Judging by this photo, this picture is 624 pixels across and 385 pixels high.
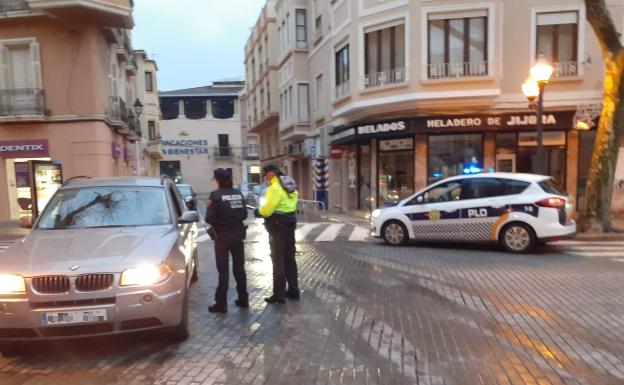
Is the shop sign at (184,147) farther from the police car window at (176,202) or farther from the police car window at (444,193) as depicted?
the police car window at (176,202)

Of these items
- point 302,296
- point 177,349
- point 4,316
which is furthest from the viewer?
point 302,296

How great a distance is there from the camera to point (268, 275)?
8609mm

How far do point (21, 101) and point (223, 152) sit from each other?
40.2 metres

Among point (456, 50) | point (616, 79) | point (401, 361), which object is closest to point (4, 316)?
point (401, 361)

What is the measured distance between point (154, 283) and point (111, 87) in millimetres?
18694

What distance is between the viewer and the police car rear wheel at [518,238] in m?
10.4

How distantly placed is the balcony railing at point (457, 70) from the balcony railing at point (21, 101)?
561 inches

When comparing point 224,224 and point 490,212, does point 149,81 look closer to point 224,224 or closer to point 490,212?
point 490,212

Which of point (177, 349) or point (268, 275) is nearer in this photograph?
point (177, 349)

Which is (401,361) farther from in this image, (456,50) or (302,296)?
(456,50)

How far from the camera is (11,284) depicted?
14.4ft

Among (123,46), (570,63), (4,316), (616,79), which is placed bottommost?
(4,316)

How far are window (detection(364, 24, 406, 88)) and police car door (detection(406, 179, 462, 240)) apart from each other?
23.9ft

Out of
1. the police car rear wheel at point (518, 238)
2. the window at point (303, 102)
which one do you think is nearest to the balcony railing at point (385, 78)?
the police car rear wheel at point (518, 238)
